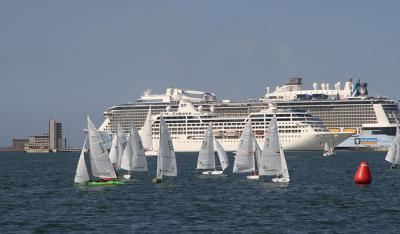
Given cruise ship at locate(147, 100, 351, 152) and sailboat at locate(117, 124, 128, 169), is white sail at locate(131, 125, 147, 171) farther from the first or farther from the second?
cruise ship at locate(147, 100, 351, 152)

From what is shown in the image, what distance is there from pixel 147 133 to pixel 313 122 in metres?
62.1

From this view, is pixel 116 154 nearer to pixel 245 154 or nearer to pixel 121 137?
pixel 121 137

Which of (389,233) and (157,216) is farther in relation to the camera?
(157,216)

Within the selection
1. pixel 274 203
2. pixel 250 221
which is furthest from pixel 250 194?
pixel 250 221

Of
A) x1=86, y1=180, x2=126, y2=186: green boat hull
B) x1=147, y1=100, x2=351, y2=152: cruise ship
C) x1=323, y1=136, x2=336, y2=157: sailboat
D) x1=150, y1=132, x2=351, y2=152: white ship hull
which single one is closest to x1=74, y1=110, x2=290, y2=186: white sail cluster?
x1=86, y1=180, x2=126, y2=186: green boat hull

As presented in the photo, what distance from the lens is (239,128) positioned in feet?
526

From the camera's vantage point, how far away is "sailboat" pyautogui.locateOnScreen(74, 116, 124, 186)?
6003 cm

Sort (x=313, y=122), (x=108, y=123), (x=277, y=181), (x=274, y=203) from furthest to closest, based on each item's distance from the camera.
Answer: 1. (x=108, y=123)
2. (x=313, y=122)
3. (x=277, y=181)
4. (x=274, y=203)

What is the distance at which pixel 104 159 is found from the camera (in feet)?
199

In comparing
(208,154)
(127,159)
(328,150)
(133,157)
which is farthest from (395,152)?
(328,150)

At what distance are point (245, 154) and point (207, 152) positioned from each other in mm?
6270

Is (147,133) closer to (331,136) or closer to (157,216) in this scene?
(157,216)

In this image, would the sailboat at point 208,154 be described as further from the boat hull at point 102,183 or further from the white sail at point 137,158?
the boat hull at point 102,183

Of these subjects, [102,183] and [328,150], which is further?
[328,150]
